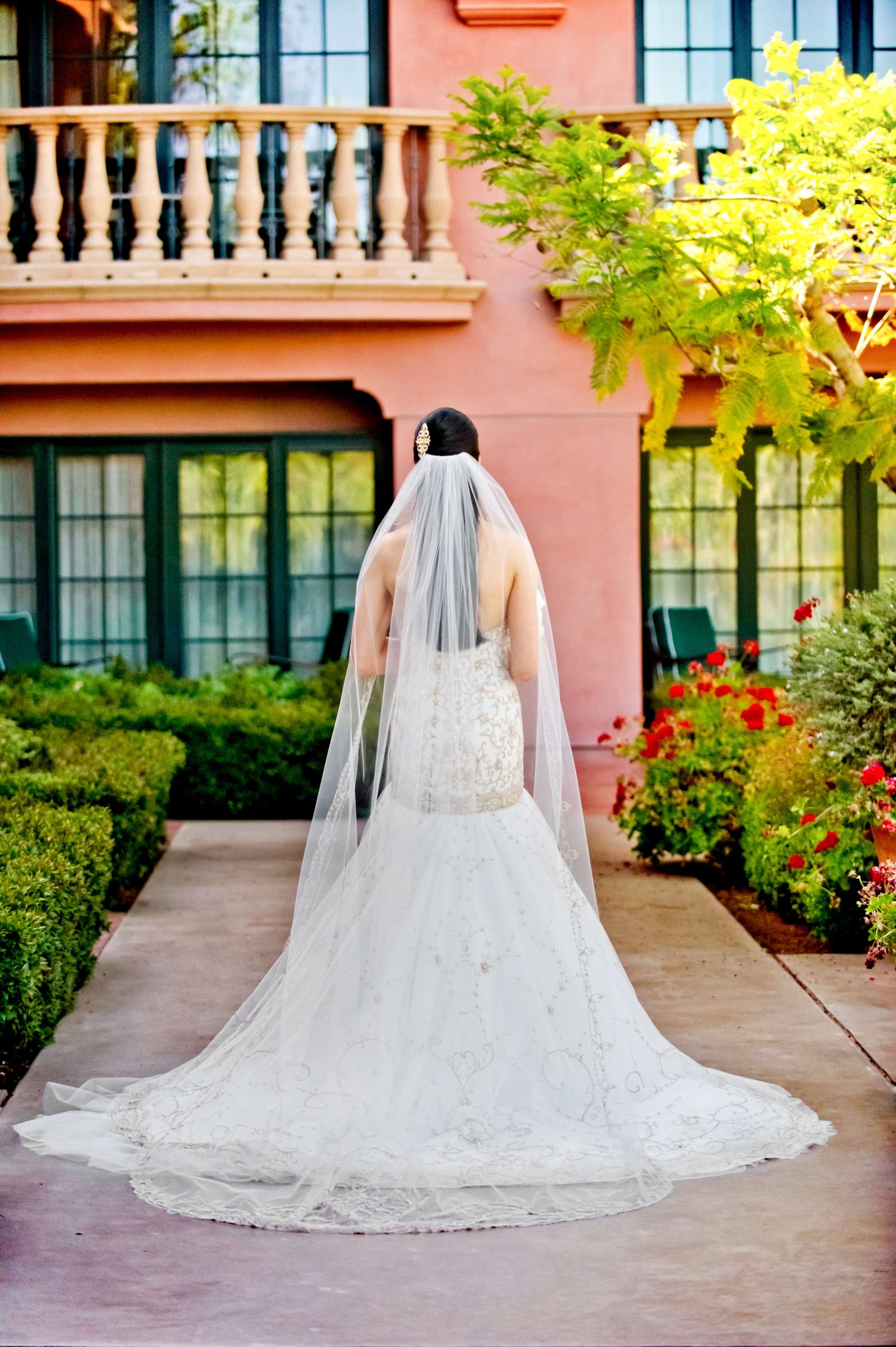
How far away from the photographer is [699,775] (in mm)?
8445

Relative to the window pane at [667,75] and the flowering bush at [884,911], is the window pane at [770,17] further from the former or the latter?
the flowering bush at [884,911]

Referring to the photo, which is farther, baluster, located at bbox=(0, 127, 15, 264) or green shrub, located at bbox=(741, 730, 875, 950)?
baluster, located at bbox=(0, 127, 15, 264)

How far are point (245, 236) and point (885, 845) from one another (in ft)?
21.9

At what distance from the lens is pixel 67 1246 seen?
3783 millimetres

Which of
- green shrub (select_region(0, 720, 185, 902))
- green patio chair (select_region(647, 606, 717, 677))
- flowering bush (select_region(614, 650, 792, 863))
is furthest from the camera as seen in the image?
green patio chair (select_region(647, 606, 717, 677))

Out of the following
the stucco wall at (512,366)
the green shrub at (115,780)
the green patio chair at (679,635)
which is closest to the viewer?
the green shrub at (115,780)

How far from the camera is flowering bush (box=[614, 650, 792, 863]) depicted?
8.38 metres

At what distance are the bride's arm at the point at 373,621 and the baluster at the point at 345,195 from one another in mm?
6501

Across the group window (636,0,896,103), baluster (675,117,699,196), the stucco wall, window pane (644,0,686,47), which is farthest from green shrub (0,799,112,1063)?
window pane (644,0,686,47)

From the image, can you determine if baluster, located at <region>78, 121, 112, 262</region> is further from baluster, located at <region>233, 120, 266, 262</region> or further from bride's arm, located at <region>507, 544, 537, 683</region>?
bride's arm, located at <region>507, 544, 537, 683</region>

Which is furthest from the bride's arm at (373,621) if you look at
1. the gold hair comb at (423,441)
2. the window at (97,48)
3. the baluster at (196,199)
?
the window at (97,48)

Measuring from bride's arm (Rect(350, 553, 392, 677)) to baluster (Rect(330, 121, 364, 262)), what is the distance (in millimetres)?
6501

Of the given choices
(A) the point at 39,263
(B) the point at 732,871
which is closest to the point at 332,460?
(A) the point at 39,263

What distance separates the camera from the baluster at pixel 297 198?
35.5 feet
